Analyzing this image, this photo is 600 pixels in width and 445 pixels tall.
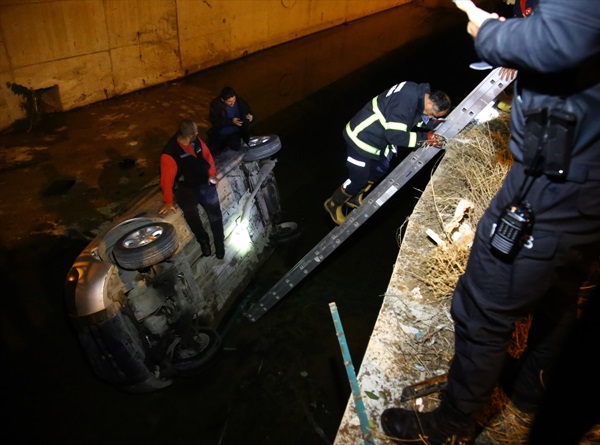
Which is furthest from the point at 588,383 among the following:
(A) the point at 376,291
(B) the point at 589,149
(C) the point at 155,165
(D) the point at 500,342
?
(C) the point at 155,165

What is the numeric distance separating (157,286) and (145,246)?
0.54 m

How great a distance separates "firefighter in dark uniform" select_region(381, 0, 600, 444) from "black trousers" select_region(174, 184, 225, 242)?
115 inches

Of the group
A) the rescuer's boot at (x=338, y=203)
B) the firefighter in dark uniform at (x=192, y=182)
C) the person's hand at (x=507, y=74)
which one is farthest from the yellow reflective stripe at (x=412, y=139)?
the firefighter in dark uniform at (x=192, y=182)

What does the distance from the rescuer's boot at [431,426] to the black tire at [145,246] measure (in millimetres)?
2139

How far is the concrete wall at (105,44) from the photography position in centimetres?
812

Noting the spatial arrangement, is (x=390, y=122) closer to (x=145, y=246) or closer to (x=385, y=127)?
(x=385, y=127)

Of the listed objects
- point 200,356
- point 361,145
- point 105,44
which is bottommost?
point 200,356

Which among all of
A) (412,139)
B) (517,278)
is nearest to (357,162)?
(412,139)

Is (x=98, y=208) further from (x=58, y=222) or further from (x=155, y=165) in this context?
(x=155, y=165)

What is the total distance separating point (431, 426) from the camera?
200 cm

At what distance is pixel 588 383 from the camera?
2.47 meters

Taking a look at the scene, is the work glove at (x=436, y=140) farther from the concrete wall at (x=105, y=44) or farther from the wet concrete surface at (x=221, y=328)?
the concrete wall at (x=105, y=44)

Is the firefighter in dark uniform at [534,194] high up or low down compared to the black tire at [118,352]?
up

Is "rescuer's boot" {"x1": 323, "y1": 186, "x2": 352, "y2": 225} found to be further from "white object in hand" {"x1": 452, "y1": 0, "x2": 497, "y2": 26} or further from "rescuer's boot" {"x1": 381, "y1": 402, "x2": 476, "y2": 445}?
"white object in hand" {"x1": 452, "y1": 0, "x2": 497, "y2": 26}
